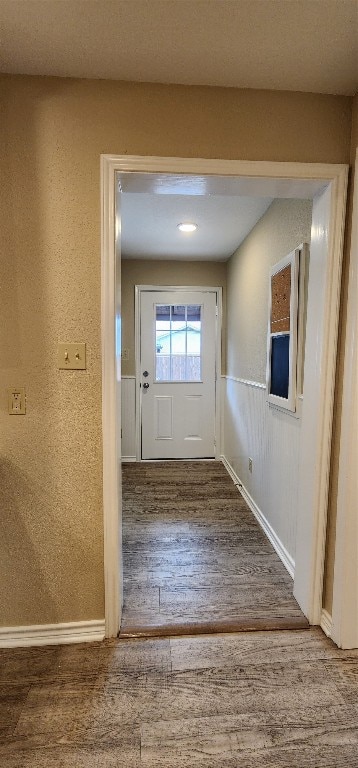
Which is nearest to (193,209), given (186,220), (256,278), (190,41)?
(186,220)

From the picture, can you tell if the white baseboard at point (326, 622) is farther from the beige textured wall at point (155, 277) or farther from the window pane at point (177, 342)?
the beige textured wall at point (155, 277)

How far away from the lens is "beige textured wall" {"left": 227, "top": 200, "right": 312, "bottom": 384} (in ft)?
6.92

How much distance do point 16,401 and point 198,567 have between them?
1.40 meters

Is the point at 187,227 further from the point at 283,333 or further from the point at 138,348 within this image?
the point at 138,348

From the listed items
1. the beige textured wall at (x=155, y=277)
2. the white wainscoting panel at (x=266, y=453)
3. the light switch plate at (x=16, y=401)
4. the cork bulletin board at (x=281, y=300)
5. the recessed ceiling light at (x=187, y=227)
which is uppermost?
the recessed ceiling light at (x=187, y=227)

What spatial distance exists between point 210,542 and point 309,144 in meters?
2.21

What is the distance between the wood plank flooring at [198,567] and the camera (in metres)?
1.69

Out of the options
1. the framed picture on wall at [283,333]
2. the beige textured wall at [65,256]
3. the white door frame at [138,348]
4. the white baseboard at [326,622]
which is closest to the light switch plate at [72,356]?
the beige textured wall at [65,256]

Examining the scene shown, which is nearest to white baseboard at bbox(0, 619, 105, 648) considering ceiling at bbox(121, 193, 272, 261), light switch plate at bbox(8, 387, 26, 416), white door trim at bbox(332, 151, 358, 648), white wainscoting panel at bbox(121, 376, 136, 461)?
light switch plate at bbox(8, 387, 26, 416)

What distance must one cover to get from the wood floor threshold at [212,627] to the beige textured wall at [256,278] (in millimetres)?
1519

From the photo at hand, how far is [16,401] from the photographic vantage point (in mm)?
1483

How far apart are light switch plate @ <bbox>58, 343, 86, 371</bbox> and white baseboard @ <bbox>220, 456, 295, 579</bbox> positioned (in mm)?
1602

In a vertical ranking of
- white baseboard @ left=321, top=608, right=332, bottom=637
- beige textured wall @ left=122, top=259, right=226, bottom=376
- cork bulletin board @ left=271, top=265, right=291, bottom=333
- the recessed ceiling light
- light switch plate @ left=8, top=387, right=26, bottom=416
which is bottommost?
white baseboard @ left=321, top=608, right=332, bottom=637

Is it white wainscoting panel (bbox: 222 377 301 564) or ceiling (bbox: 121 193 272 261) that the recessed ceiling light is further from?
white wainscoting panel (bbox: 222 377 301 564)
